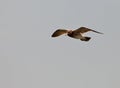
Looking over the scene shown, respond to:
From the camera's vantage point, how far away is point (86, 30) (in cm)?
1505

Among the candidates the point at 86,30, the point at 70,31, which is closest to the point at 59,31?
the point at 70,31

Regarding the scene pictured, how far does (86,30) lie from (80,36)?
40 centimetres

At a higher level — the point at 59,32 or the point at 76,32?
the point at 59,32

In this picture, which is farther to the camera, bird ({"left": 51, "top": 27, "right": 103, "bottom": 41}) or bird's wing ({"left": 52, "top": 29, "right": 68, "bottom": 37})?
bird's wing ({"left": 52, "top": 29, "right": 68, "bottom": 37})

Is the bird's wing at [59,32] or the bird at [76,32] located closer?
the bird at [76,32]

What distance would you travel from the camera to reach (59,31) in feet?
52.6

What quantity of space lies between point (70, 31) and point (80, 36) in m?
1.03

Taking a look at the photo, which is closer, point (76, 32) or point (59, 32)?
point (76, 32)

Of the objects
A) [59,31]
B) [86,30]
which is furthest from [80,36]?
[59,31]

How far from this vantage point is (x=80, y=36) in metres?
14.9

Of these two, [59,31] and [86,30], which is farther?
[59,31]

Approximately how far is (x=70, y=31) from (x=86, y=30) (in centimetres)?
104

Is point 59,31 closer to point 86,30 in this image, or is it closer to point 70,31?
point 70,31

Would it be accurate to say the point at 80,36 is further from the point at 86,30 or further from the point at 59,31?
the point at 59,31
